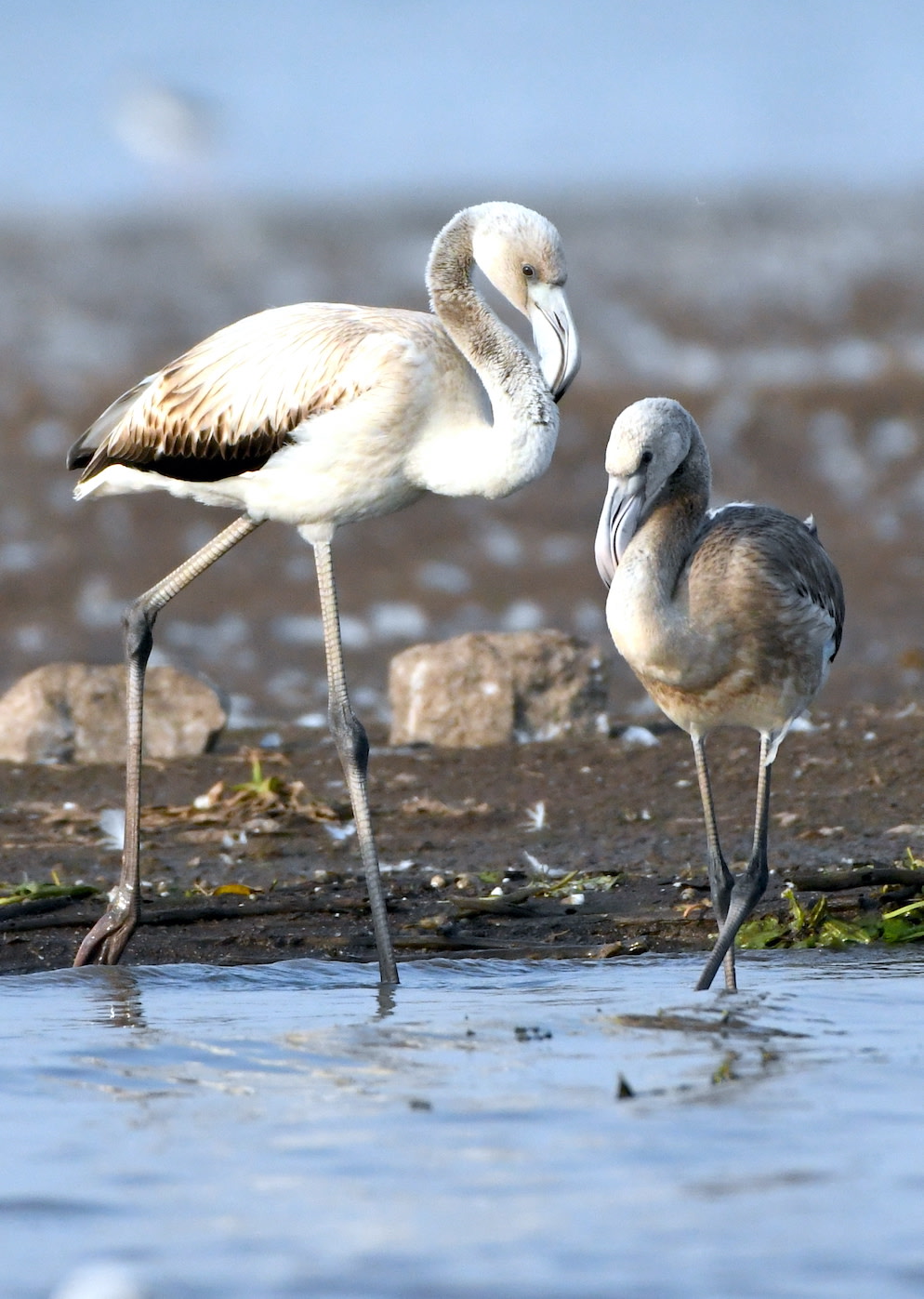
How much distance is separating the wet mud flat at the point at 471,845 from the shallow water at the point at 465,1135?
0.48 m

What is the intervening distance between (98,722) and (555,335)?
3568mm

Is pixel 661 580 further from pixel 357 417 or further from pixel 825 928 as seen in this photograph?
pixel 825 928

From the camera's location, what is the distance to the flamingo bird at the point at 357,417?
5395 mm

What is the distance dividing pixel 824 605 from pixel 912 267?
553 inches

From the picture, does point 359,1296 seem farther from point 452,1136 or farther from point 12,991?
point 12,991

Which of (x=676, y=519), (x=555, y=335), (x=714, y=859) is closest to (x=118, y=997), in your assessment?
(x=714, y=859)

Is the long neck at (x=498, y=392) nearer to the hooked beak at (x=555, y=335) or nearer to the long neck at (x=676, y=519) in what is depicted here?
the hooked beak at (x=555, y=335)

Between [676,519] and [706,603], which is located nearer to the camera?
[706,603]

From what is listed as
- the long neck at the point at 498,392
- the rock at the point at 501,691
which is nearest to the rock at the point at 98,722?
the rock at the point at 501,691

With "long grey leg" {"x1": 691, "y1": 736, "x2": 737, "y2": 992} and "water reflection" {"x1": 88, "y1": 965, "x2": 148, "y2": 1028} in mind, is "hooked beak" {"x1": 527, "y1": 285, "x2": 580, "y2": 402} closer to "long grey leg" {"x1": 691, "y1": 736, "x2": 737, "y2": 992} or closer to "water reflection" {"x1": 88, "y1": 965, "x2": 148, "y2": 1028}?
"long grey leg" {"x1": 691, "y1": 736, "x2": 737, "y2": 992}

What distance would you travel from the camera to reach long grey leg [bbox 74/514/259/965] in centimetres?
534

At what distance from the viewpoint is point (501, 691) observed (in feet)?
27.5

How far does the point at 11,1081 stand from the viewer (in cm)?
399

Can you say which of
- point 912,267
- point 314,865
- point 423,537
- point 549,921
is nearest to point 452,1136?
point 549,921
